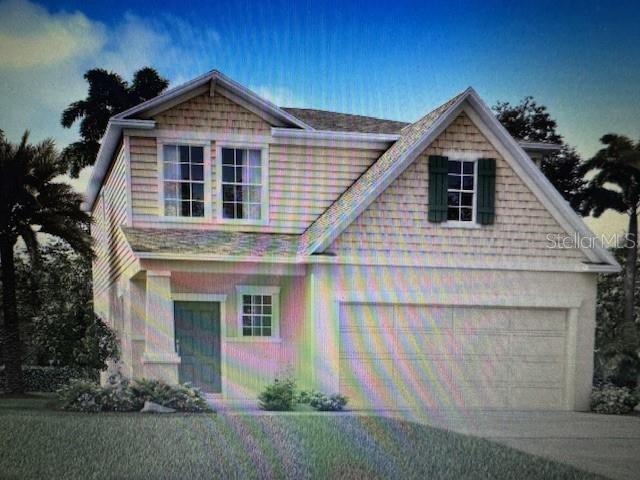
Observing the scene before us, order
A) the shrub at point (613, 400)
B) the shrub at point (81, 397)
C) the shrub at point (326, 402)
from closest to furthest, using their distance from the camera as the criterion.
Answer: the shrub at point (81, 397) < the shrub at point (326, 402) < the shrub at point (613, 400)

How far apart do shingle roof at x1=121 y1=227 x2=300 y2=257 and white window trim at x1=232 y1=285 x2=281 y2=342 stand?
40.6 inches

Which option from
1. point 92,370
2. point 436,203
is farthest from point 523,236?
point 92,370

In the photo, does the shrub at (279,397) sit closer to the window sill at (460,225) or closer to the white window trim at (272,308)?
the white window trim at (272,308)

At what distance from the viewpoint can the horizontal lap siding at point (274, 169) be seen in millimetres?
11219

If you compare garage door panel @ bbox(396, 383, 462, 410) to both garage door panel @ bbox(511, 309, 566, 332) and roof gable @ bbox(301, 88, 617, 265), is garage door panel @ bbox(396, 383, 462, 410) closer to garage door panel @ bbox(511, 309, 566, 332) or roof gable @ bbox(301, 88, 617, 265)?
garage door panel @ bbox(511, 309, 566, 332)

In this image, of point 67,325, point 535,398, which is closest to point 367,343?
point 535,398

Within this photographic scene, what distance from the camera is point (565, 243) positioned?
11.1 meters

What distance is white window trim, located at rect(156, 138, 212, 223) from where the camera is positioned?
1122 centimetres

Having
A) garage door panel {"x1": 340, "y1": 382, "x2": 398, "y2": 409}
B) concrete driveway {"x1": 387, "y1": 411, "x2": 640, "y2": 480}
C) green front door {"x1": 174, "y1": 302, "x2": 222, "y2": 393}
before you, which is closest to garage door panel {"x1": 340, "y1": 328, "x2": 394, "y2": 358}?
garage door panel {"x1": 340, "y1": 382, "x2": 398, "y2": 409}

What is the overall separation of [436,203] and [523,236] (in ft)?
4.99

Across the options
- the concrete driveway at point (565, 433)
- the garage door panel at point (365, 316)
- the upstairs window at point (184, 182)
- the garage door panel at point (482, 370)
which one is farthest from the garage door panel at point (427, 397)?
the upstairs window at point (184, 182)

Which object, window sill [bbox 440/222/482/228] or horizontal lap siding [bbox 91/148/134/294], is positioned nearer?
window sill [bbox 440/222/482/228]

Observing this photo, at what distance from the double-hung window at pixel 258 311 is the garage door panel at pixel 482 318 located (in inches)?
123

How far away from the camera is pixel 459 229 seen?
11.0 metres
